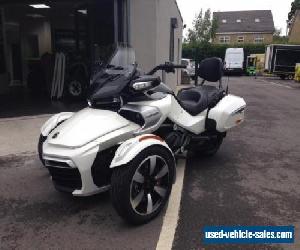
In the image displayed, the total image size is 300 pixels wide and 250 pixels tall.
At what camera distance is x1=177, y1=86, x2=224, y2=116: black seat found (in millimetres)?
4909

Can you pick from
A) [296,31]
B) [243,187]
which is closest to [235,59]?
[296,31]

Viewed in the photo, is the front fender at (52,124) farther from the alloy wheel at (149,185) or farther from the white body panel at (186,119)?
the alloy wheel at (149,185)

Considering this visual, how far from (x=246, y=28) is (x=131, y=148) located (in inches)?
2699

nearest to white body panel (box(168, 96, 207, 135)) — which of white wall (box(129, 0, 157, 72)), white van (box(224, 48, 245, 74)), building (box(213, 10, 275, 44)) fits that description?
white wall (box(129, 0, 157, 72))

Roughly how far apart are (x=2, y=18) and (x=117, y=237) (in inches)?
551

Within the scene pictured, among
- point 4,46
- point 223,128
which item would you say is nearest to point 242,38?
point 4,46

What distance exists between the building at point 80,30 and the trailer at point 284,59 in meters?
15.2

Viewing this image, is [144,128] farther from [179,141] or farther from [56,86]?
[56,86]

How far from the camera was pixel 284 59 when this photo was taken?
28.7m

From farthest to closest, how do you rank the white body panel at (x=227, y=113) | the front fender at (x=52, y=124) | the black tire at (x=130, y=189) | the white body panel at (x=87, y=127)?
the white body panel at (x=227, y=113) < the front fender at (x=52, y=124) < the white body panel at (x=87, y=127) < the black tire at (x=130, y=189)

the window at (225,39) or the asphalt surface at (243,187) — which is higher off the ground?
the window at (225,39)

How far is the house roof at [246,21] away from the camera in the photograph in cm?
6681

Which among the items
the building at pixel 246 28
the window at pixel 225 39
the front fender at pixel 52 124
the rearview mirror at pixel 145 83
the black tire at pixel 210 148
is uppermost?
the building at pixel 246 28

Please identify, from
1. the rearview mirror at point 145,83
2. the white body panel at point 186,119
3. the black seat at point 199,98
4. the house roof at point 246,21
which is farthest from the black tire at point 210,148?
the house roof at point 246,21
